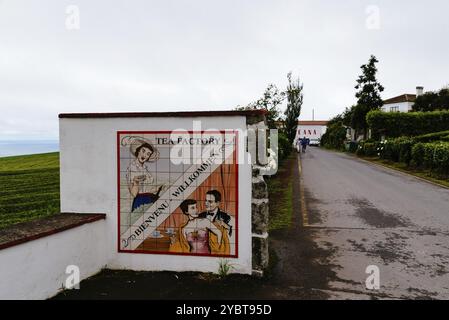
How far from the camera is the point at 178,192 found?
5.92m

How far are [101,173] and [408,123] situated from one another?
37.2 m

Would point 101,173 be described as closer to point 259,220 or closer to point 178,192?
point 178,192

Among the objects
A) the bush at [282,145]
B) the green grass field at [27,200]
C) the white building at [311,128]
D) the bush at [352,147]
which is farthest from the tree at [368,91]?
the white building at [311,128]

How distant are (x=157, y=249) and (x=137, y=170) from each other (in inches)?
50.9

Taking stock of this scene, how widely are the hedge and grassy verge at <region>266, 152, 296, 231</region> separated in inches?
841

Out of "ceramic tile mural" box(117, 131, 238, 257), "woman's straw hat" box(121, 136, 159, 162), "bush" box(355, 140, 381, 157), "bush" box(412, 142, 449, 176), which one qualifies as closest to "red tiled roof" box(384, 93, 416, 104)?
"bush" box(355, 140, 381, 157)

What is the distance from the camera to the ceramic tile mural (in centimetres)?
574

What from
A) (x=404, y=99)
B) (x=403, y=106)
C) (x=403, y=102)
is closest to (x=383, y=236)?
(x=403, y=106)

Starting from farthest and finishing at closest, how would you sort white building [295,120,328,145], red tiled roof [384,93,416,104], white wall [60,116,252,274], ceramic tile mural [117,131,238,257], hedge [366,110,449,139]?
1. white building [295,120,328,145]
2. red tiled roof [384,93,416,104]
3. hedge [366,110,449,139]
4. white wall [60,116,252,274]
5. ceramic tile mural [117,131,238,257]

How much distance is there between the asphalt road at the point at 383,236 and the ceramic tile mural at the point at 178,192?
1840mm

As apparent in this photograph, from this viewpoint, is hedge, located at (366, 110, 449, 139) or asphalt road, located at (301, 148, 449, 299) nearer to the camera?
asphalt road, located at (301, 148, 449, 299)

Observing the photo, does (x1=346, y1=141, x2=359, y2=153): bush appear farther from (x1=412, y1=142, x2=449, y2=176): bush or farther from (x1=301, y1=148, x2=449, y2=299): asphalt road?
(x1=301, y1=148, x2=449, y2=299): asphalt road
